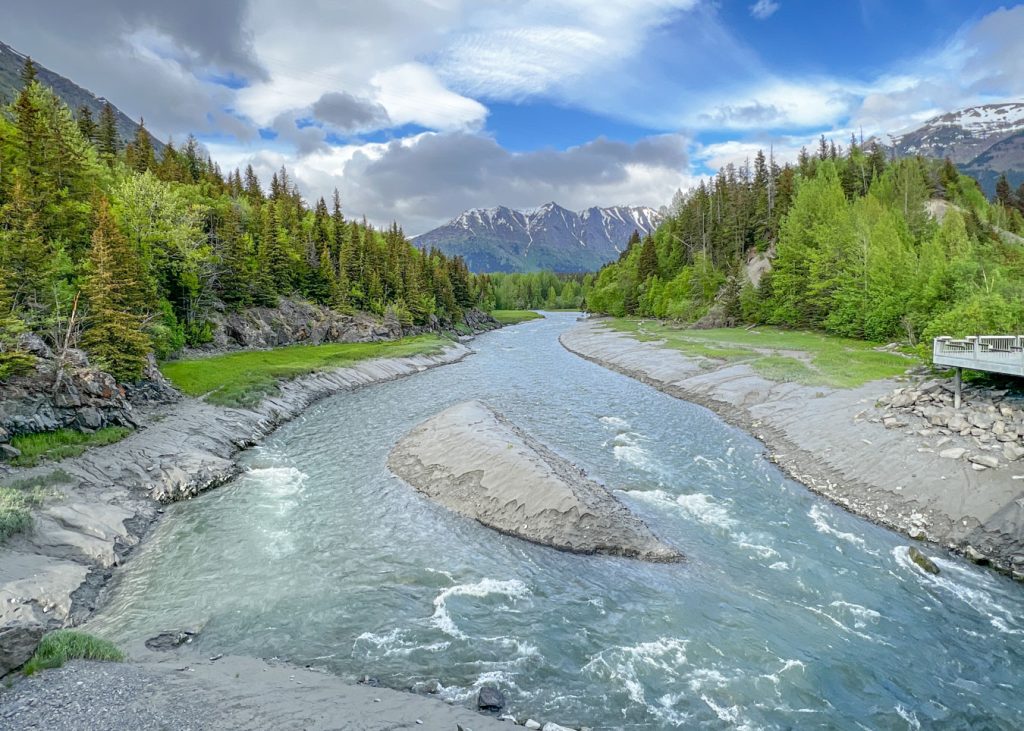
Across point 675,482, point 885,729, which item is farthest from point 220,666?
point 675,482

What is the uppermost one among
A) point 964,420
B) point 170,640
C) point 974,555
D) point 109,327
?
point 109,327

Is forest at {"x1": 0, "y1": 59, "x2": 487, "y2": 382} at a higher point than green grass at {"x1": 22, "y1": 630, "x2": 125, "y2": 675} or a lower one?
higher

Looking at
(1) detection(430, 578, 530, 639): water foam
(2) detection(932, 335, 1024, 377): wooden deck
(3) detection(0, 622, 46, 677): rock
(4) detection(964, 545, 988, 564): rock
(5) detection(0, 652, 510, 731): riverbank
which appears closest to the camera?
(5) detection(0, 652, 510, 731): riverbank

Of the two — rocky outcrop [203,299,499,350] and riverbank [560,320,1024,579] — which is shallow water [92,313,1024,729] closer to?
riverbank [560,320,1024,579]

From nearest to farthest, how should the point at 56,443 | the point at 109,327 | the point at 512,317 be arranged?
the point at 56,443 < the point at 109,327 < the point at 512,317

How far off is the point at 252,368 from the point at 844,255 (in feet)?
245

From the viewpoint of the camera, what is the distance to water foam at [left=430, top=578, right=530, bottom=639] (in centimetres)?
1605

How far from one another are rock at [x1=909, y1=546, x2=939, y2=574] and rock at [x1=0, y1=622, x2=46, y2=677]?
2753cm

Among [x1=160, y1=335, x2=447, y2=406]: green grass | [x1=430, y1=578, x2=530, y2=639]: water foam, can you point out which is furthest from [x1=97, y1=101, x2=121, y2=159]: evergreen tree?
[x1=430, y1=578, x2=530, y2=639]: water foam

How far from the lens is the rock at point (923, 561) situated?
60.2 feet

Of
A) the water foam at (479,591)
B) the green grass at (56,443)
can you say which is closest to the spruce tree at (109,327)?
the green grass at (56,443)

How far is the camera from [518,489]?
23016 mm

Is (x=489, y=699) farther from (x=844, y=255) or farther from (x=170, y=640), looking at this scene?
(x=844, y=255)

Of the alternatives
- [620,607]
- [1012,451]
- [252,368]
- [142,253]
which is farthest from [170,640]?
[142,253]
